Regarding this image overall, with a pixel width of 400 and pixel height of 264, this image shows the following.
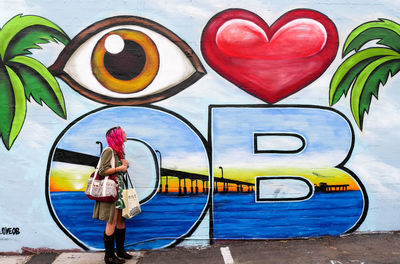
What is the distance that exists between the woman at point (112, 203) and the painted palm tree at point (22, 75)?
0.93m

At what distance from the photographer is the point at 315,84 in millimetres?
5098

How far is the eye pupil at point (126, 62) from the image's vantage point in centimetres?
502

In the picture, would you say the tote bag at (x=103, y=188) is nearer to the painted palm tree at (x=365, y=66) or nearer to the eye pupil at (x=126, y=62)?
the eye pupil at (x=126, y=62)

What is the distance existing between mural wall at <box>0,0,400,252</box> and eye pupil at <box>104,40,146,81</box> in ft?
0.04

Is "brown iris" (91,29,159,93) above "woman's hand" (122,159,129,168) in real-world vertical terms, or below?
above

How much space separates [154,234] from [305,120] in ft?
8.44

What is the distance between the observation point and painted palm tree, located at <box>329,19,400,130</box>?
5.11m

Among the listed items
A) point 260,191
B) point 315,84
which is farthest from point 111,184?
point 315,84

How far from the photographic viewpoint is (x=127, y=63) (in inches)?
198

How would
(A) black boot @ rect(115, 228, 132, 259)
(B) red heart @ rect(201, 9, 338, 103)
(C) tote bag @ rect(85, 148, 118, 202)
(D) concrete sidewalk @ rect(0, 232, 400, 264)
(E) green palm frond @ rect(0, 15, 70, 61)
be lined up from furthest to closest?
(B) red heart @ rect(201, 9, 338, 103) < (E) green palm frond @ rect(0, 15, 70, 61) < (A) black boot @ rect(115, 228, 132, 259) < (D) concrete sidewalk @ rect(0, 232, 400, 264) < (C) tote bag @ rect(85, 148, 118, 202)

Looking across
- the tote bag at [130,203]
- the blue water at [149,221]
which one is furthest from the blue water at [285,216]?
the tote bag at [130,203]

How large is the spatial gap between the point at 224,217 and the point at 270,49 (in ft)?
7.78

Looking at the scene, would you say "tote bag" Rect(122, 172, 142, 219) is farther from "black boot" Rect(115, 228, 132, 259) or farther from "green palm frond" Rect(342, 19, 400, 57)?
"green palm frond" Rect(342, 19, 400, 57)

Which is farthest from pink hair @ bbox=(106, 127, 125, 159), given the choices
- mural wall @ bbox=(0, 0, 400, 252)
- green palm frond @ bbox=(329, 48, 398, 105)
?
green palm frond @ bbox=(329, 48, 398, 105)
